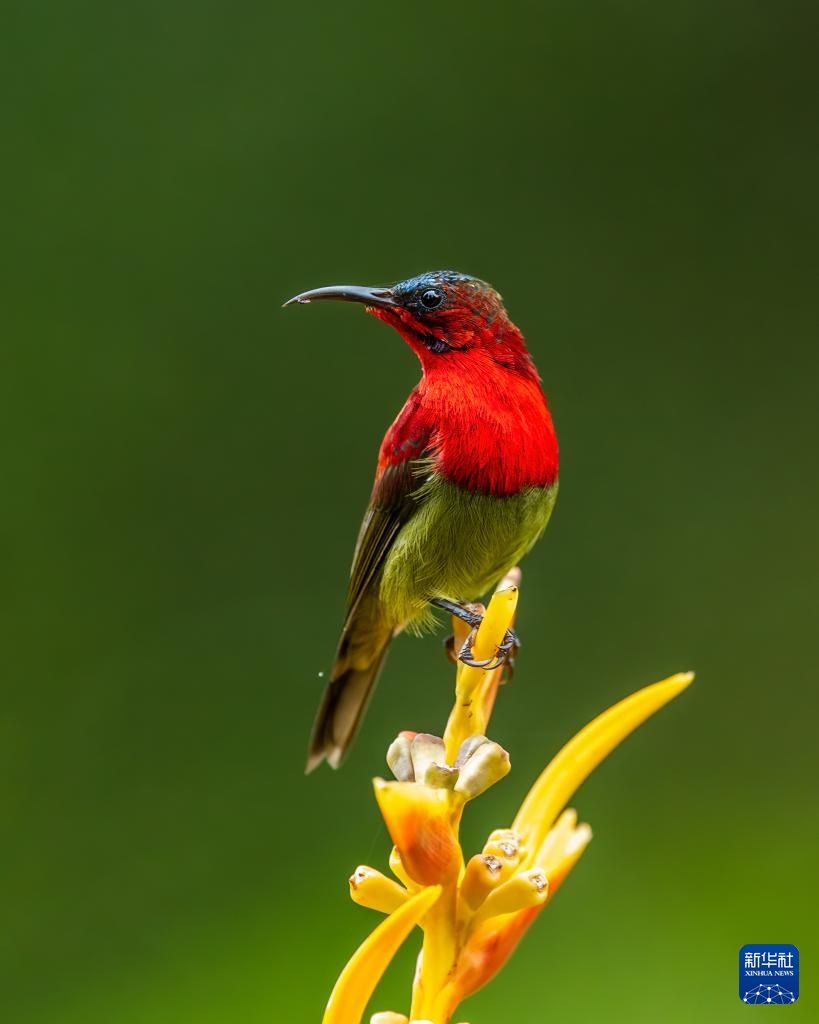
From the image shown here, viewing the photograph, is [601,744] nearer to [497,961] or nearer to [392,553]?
[497,961]

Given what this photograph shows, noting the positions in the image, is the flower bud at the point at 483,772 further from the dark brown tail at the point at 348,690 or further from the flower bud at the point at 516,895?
the dark brown tail at the point at 348,690

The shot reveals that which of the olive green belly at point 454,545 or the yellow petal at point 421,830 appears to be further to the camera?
the olive green belly at point 454,545

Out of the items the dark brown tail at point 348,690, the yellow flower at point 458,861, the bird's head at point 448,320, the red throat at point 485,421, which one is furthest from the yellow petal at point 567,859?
the dark brown tail at point 348,690

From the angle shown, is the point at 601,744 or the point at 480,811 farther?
the point at 480,811

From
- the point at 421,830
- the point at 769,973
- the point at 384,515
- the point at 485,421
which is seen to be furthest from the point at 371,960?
the point at 769,973

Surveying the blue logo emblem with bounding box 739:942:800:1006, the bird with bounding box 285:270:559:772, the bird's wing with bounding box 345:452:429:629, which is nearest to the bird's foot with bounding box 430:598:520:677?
the bird with bounding box 285:270:559:772

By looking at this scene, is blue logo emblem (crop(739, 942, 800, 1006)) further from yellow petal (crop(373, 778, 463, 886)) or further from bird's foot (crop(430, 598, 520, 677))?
yellow petal (crop(373, 778, 463, 886))

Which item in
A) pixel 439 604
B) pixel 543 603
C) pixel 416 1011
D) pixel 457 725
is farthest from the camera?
pixel 543 603

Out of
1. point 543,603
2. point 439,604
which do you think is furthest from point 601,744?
point 543,603
